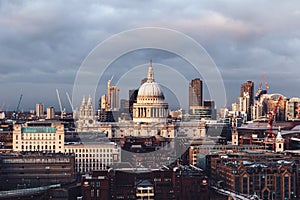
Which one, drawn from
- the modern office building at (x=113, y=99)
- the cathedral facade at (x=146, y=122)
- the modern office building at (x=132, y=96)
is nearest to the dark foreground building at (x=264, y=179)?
the cathedral facade at (x=146, y=122)

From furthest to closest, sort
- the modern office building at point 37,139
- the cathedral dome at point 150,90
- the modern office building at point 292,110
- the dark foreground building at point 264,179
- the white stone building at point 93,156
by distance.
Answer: the modern office building at point 292,110 < the cathedral dome at point 150,90 < the modern office building at point 37,139 < the white stone building at point 93,156 < the dark foreground building at point 264,179

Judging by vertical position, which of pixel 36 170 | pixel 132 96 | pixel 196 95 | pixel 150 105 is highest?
pixel 196 95

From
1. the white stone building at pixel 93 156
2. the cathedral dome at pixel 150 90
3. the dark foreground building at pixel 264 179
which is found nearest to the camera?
the dark foreground building at pixel 264 179

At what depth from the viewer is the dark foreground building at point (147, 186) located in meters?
20.5

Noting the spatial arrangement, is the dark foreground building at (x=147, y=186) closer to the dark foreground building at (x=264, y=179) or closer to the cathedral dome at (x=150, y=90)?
the dark foreground building at (x=264, y=179)

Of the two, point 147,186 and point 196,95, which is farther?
point 196,95

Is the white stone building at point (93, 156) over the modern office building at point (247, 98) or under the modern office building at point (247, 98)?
under

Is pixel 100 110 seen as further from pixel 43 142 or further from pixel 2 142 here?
pixel 43 142

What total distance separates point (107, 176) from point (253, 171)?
572cm

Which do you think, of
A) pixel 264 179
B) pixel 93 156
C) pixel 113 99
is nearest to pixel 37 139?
pixel 93 156

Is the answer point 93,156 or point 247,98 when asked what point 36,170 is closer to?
point 93,156

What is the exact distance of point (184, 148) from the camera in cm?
3409

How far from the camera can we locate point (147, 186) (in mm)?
21562

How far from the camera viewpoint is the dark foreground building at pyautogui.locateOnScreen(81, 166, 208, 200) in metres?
20.5
